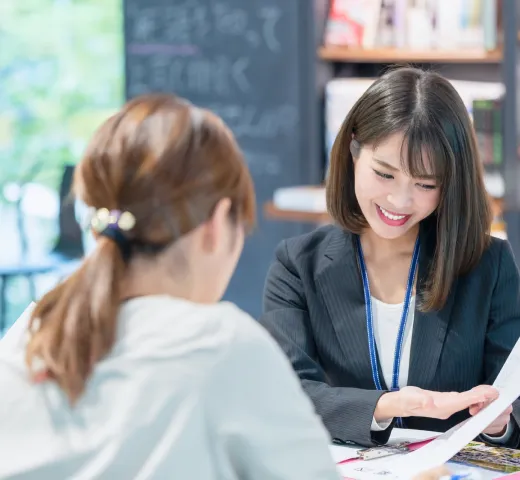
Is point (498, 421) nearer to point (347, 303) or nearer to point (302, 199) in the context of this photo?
point (347, 303)

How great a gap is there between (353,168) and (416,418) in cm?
53

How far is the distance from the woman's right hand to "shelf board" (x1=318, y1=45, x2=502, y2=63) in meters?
2.38

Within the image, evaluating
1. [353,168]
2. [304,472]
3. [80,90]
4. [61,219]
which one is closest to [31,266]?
[61,219]

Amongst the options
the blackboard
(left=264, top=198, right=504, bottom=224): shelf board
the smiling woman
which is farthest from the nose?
the blackboard

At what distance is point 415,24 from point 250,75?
80 centimetres

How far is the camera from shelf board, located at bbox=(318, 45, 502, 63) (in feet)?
13.1

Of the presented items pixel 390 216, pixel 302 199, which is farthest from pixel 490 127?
pixel 390 216

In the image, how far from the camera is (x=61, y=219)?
477 centimetres

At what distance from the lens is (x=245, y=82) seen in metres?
4.54

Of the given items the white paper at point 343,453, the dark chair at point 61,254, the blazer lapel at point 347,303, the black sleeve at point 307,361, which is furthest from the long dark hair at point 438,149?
the dark chair at point 61,254

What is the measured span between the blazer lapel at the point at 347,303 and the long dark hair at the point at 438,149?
139 mm

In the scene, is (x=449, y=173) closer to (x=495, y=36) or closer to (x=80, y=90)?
(x=495, y=36)

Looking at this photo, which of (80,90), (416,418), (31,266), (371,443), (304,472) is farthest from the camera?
(80,90)

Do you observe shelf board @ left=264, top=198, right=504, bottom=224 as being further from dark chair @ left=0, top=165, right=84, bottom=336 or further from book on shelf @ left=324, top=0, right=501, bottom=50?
dark chair @ left=0, top=165, right=84, bottom=336
